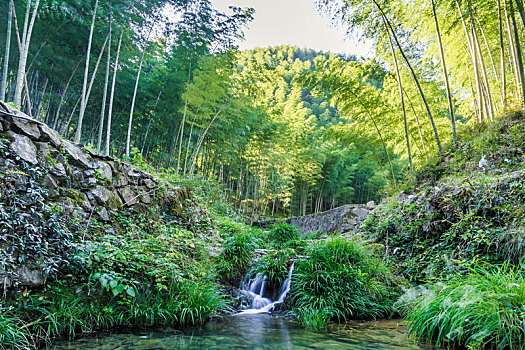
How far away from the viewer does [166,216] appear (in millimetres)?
4508

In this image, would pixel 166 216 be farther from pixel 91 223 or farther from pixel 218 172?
pixel 218 172

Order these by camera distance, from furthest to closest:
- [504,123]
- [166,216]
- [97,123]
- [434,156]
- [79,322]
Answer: [97,123], [434,156], [504,123], [166,216], [79,322]

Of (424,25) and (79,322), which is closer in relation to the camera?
(79,322)

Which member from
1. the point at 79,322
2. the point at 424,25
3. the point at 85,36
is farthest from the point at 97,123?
the point at 424,25

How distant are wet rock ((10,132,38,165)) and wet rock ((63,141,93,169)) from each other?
0.44m

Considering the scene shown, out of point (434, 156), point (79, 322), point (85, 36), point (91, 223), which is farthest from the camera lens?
point (85, 36)

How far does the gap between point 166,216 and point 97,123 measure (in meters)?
9.15

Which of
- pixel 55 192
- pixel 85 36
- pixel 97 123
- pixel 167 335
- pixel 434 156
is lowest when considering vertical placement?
pixel 167 335

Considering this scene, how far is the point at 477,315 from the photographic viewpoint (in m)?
1.94

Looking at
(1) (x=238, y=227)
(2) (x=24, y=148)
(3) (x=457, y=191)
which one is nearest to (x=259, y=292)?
(1) (x=238, y=227)

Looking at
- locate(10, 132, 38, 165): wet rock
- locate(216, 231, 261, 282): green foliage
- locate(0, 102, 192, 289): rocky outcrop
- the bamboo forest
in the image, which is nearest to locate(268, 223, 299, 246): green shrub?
the bamboo forest

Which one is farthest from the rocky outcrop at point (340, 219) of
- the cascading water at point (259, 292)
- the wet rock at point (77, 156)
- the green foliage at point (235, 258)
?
the wet rock at point (77, 156)

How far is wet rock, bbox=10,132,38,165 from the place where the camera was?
2.72m

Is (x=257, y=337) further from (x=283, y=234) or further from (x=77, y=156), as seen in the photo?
(x=283, y=234)
